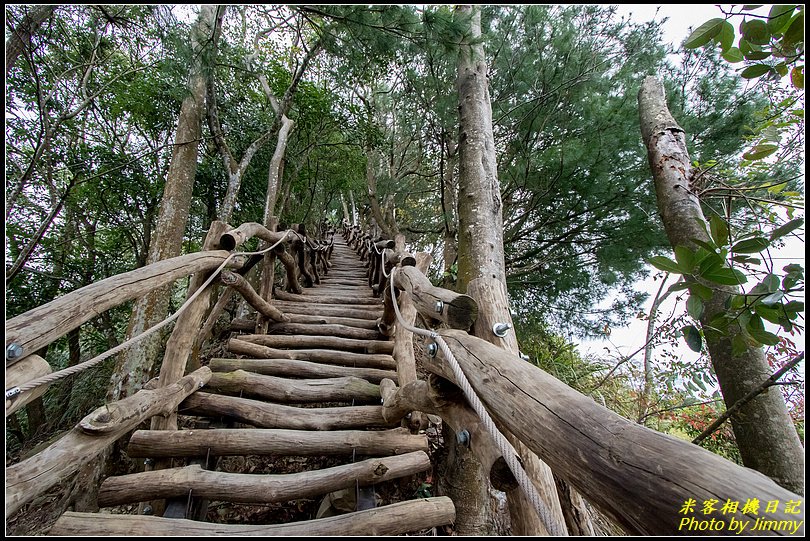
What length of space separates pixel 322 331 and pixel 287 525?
235cm

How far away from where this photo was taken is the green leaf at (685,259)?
898 mm

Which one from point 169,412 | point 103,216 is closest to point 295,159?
point 103,216

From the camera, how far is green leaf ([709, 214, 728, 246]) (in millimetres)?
910

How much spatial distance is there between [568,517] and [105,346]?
684cm

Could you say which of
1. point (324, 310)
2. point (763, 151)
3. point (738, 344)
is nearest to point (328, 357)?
point (324, 310)

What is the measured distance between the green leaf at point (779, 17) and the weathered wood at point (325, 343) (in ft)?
10.1

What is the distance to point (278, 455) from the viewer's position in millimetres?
1829

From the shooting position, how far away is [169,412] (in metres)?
1.85

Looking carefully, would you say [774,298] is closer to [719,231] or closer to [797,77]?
[719,231]

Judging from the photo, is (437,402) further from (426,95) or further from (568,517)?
(426,95)

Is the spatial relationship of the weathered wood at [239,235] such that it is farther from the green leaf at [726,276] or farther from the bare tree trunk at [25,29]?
the green leaf at [726,276]

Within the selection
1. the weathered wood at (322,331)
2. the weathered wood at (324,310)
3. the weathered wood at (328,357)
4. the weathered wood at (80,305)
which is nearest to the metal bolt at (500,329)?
the weathered wood at (80,305)

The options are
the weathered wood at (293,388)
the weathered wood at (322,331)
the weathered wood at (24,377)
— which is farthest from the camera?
the weathered wood at (322,331)

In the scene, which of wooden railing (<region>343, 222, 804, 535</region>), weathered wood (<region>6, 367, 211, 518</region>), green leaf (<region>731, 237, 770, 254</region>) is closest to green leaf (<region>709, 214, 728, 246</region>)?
green leaf (<region>731, 237, 770, 254</region>)
